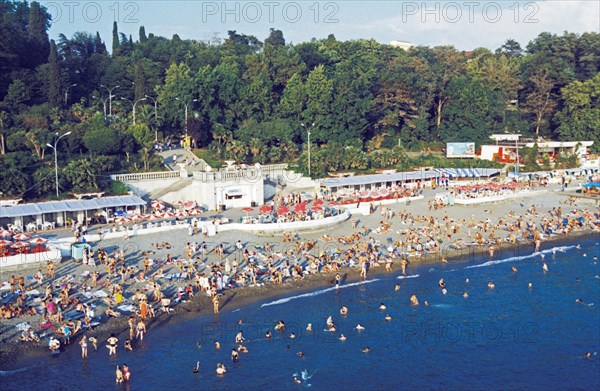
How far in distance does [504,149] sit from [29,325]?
205 feet

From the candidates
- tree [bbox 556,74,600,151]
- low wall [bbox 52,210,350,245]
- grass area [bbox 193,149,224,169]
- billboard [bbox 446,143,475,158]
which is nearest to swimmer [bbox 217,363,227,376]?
low wall [bbox 52,210,350,245]

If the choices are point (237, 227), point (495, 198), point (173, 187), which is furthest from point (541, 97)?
point (237, 227)

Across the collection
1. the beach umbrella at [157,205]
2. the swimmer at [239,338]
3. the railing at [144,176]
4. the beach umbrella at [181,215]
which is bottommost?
the swimmer at [239,338]

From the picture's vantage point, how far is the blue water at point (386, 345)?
91.1ft

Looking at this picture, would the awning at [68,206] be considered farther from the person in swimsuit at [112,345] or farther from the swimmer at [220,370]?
the swimmer at [220,370]

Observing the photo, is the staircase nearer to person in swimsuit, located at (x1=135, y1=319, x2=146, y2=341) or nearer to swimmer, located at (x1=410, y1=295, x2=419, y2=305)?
person in swimsuit, located at (x1=135, y1=319, x2=146, y2=341)

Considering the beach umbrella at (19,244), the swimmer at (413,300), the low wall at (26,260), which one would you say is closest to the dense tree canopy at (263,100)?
the beach umbrella at (19,244)

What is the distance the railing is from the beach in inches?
482

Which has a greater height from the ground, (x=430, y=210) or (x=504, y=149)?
(x=504, y=149)

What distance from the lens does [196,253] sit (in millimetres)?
42219

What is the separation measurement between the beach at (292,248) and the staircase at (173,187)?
1062 centimetres

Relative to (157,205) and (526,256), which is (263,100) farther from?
(526,256)

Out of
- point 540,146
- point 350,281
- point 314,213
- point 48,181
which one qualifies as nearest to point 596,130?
point 540,146

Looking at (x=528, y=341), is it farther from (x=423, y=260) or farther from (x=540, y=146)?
(x=540, y=146)
